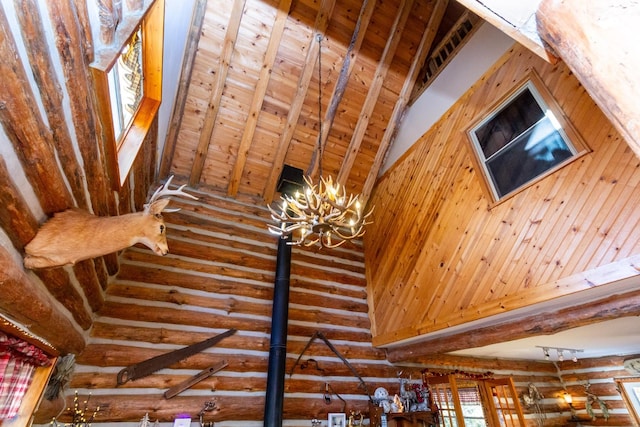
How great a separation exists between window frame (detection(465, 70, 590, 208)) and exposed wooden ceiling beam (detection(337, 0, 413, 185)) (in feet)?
7.71

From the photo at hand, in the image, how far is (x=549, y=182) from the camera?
328 cm

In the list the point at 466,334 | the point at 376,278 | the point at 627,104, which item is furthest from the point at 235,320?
the point at 627,104

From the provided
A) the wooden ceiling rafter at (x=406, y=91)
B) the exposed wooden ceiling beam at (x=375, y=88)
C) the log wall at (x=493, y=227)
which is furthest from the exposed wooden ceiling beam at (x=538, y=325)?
the exposed wooden ceiling beam at (x=375, y=88)

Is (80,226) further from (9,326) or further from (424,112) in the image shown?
(424,112)

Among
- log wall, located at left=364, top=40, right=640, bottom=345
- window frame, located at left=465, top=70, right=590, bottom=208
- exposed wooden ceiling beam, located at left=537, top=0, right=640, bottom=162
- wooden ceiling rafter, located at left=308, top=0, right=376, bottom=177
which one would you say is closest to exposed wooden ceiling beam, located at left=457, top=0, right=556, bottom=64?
exposed wooden ceiling beam, located at left=537, top=0, right=640, bottom=162

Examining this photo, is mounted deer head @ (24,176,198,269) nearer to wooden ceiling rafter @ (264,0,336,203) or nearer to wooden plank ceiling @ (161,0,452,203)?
wooden plank ceiling @ (161,0,452,203)

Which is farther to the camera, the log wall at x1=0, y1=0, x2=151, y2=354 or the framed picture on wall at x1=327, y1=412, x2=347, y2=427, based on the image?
the framed picture on wall at x1=327, y1=412, x2=347, y2=427

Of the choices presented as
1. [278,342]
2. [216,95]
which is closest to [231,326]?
[278,342]

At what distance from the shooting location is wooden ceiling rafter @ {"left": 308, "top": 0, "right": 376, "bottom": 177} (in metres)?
5.52

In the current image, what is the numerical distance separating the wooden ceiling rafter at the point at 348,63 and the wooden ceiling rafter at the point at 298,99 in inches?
22.4

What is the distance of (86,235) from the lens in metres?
2.21

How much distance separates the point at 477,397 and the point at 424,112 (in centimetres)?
585

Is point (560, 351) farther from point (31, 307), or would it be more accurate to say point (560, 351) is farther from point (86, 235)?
point (31, 307)

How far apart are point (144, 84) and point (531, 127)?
16.1 ft
